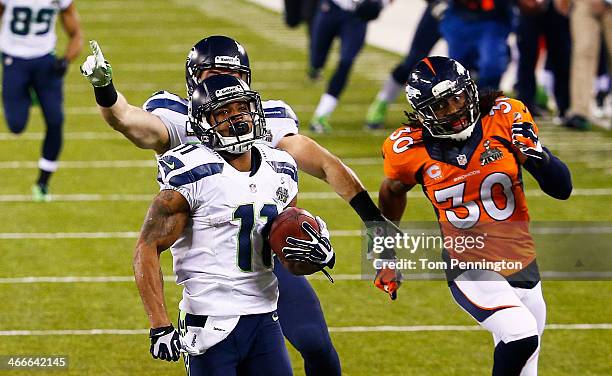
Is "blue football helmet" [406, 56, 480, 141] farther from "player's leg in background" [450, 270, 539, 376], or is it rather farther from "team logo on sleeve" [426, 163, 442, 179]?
"player's leg in background" [450, 270, 539, 376]

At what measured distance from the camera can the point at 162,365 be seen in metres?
6.11

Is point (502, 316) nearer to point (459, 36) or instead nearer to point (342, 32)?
point (459, 36)

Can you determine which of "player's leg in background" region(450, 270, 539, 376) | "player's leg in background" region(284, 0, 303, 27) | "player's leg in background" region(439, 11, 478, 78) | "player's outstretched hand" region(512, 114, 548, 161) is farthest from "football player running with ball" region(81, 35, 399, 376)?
"player's leg in background" region(284, 0, 303, 27)

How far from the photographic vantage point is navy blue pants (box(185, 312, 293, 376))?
4.18m

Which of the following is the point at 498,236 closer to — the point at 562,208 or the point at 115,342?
the point at 115,342

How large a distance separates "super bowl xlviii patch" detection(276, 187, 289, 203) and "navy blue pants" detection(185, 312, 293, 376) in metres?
0.39

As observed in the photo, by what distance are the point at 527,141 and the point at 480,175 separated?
0.26 m

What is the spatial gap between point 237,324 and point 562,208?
17.0 feet

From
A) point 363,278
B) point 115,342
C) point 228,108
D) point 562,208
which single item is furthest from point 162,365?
point 562,208

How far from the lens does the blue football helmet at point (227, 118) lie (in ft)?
13.6

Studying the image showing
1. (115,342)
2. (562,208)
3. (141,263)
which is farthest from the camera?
(562,208)

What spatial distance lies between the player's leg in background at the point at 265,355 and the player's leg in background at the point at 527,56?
755 centimetres


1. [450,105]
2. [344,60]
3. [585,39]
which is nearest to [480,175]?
[450,105]

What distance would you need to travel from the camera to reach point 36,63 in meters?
8.96
